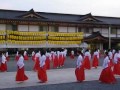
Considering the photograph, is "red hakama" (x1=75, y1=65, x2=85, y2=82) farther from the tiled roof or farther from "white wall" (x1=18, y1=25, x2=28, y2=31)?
"white wall" (x1=18, y1=25, x2=28, y2=31)

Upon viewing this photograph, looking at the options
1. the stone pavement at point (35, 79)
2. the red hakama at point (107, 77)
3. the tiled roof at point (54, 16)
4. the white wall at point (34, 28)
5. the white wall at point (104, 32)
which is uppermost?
the tiled roof at point (54, 16)

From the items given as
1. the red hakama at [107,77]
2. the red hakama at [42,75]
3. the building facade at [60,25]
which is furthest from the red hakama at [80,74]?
the building facade at [60,25]

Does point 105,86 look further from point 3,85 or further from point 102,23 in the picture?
point 102,23

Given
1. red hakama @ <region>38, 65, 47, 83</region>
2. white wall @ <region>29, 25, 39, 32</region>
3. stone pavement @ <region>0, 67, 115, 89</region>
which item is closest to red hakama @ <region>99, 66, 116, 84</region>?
stone pavement @ <region>0, 67, 115, 89</region>

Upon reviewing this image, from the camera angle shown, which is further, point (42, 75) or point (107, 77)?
point (42, 75)

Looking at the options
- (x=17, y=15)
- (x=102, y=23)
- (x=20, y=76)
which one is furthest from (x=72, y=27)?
(x=20, y=76)

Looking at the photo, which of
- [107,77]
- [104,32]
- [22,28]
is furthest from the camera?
[104,32]

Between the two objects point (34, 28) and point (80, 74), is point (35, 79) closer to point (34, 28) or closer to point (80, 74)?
point (80, 74)

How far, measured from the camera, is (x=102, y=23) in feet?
141

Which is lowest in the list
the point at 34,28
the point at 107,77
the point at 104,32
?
the point at 107,77

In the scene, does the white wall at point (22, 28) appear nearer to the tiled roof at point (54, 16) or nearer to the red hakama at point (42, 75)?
the tiled roof at point (54, 16)

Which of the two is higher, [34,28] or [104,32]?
[34,28]

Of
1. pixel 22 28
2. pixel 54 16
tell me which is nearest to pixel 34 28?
pixel 22 28

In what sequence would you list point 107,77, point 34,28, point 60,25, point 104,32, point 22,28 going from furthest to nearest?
point 104,32
point 60,25
point 34,28
point 22,28
point 107,77
